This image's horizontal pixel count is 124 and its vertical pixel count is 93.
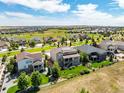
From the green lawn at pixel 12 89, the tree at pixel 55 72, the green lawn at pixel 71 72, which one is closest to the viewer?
the green lawn at pixel 12 89

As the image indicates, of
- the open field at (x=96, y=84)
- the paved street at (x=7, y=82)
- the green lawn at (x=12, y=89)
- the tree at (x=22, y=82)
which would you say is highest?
the tree at (x=22, y=82)

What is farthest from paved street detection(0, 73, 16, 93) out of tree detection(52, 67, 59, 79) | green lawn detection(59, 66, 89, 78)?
green lawn detection(59, 66, 89, 78)

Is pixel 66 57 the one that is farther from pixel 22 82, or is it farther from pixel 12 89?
pixel 22 82

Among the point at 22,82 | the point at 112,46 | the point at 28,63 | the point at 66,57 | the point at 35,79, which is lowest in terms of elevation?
the point at 28,63

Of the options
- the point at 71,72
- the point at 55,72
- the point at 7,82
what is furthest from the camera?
the point at 71,72

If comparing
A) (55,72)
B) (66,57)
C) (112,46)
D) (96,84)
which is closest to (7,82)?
(55,72)

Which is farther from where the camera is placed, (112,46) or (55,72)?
(112,46)

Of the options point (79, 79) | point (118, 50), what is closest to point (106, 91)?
point (79, 79)

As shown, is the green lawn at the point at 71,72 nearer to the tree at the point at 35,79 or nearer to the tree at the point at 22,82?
the tree at the point at 35,79

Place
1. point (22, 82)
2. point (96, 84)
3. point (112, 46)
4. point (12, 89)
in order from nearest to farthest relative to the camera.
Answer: point (22, 82)
point (96, 84)
point (12, 89)
point (112, 46)

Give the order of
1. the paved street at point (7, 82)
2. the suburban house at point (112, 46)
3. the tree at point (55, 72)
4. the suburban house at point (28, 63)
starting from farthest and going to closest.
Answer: the suburban house at point (112, 46), the suburban house at point (28, 63), the tree at point (55, 72), the paved street at point (7, 82)

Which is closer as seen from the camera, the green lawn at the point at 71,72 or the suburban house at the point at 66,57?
the green lawn at the point at 71,72

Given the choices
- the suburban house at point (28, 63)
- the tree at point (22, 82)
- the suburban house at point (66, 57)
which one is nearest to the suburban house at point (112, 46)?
the suburban house at point (66, 57)
